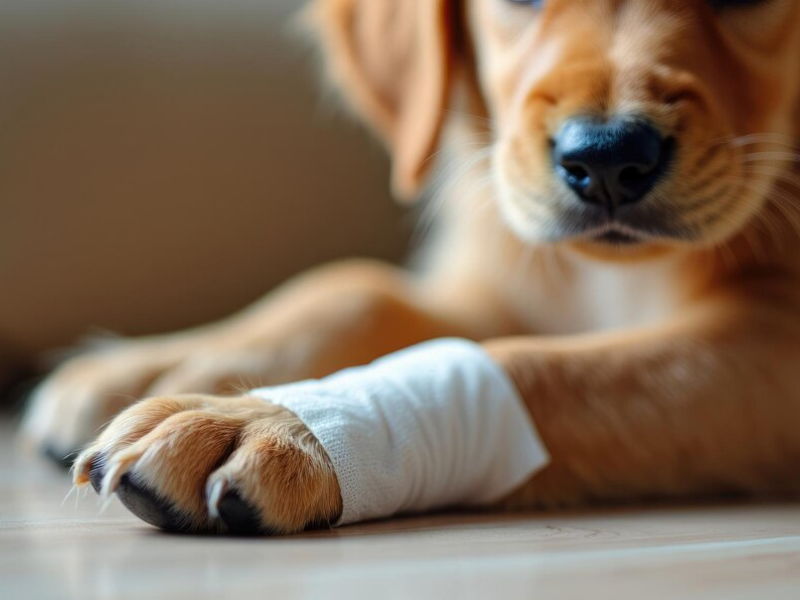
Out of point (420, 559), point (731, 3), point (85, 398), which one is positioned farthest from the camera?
point (85, 398)

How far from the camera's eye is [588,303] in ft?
6.08

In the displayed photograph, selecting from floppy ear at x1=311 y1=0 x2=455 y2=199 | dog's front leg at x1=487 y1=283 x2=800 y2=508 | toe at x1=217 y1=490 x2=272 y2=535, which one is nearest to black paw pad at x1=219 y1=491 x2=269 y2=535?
toe at x1=217 y1=490 x2=272 y2=535

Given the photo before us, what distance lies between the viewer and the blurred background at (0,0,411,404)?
2545 millimetres

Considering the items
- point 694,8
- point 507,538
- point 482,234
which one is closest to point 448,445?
point 507,538

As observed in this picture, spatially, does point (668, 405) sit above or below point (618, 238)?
below

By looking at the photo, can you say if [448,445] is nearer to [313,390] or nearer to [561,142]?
[313,390]

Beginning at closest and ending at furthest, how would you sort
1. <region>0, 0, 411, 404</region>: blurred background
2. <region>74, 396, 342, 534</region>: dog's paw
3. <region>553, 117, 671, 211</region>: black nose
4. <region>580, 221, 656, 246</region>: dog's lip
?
<region>74, 396, 342, 534</region>: dog's paw
<region>553, 117, 671, 211</region>: black nose
<region>580, 221, 656, 246</region>: dog's lip
<region>0, 0, 411, 404</region>: blurred background

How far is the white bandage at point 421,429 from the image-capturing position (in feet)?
3.41

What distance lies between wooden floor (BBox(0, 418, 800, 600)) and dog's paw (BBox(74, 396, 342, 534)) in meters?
0.03

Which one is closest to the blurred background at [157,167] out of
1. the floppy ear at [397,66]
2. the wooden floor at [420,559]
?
the floppy ear at [397,66]

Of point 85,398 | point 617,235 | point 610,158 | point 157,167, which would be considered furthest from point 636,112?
point 157,167

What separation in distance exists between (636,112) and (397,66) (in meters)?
0.74

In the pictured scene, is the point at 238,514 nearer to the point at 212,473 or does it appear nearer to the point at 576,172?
the point at 212,473

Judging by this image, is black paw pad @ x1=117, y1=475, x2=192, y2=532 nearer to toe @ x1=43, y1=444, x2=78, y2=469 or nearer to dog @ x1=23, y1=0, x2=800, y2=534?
dog @ x1=23, y1=0, x2=800, y2=534
